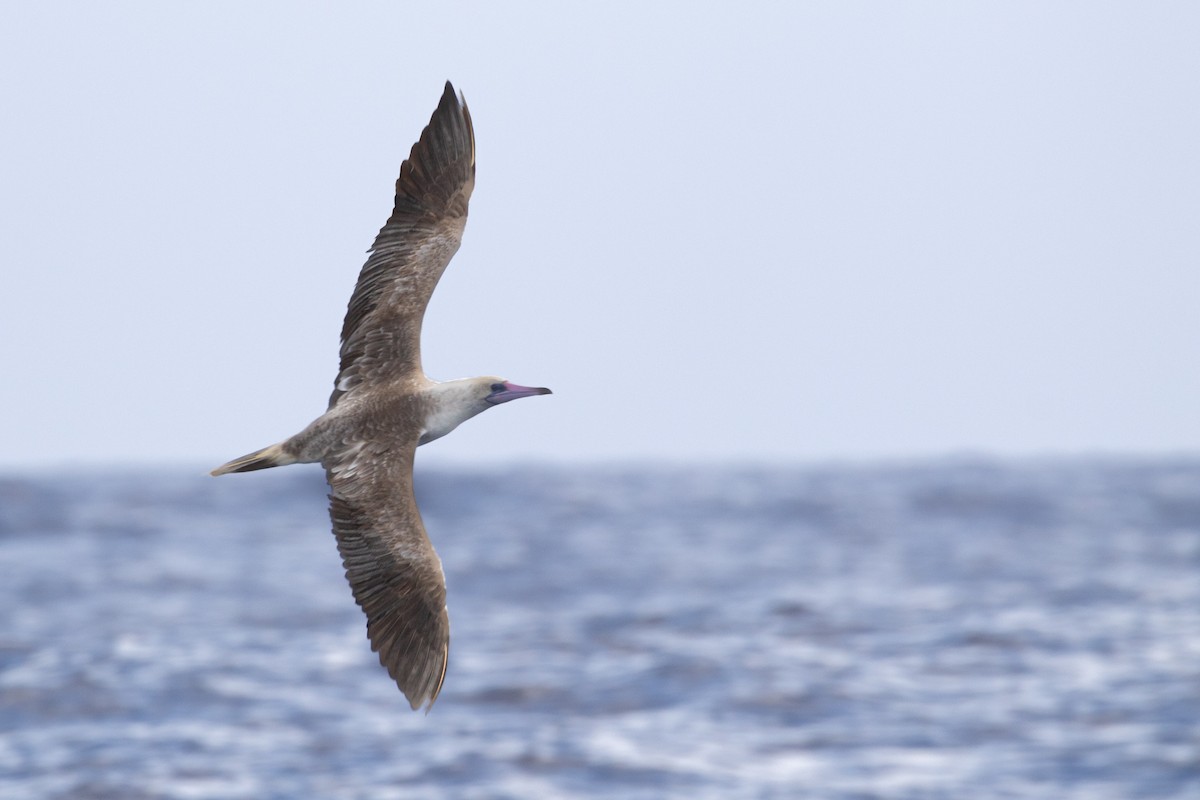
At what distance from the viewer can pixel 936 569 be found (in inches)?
1469

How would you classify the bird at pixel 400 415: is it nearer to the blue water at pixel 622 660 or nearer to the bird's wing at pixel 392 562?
the bird's wing at pixel 392 562

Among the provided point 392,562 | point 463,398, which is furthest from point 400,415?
point 392,562

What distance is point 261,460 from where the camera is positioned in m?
7.82

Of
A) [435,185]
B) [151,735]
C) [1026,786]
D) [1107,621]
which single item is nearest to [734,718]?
Result: [1026,786]

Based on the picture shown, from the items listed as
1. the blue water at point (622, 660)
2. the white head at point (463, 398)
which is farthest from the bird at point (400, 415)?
the blue water at point (622, 660)

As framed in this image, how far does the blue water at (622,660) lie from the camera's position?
20281 mm

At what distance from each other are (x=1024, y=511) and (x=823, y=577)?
16016 millimetres

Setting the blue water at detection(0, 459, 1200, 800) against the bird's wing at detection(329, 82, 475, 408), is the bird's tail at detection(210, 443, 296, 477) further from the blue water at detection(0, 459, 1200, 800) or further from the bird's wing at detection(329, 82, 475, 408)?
the blue water at detection(0, 459, 1200, 800)

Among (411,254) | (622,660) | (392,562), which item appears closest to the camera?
(392,562)

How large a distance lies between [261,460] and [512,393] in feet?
4.54

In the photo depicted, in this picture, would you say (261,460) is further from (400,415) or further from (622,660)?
(622,660)

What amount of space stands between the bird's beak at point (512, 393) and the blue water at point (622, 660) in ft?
41.1

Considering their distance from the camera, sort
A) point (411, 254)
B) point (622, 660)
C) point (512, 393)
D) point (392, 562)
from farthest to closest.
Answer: point (622, 660)
point (411, 254)
point (392, 562)
point (512, 393)

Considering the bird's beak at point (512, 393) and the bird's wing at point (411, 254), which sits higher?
the bird's wing at point (411, 254)
